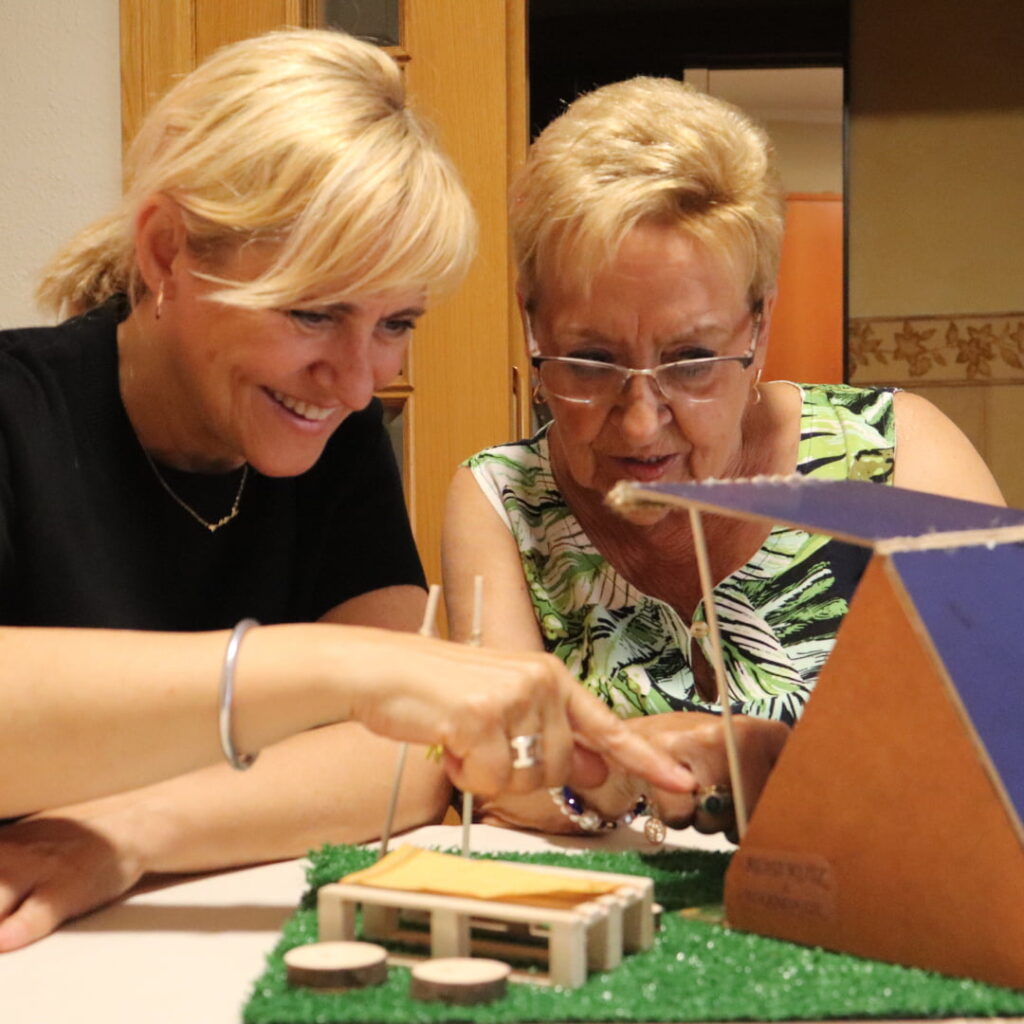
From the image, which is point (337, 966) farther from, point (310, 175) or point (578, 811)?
point (310, 175)

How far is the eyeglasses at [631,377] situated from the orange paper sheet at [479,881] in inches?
23.3

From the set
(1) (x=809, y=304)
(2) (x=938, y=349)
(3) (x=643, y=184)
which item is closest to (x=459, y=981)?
(3) (x=643, y=184)

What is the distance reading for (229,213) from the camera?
1190 mm

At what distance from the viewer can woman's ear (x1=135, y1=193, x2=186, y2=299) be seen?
49.5 inches

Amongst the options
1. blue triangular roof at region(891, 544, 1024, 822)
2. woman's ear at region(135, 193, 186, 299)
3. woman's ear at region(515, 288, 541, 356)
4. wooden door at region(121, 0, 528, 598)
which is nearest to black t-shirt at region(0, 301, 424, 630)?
woman's ear at region(135, 193, 186, 299)

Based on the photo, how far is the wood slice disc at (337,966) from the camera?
0.80m

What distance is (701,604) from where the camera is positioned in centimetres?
149

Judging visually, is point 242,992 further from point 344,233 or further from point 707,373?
point 707,373

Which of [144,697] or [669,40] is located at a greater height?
[669,40]

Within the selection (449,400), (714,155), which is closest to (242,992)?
(714,155)

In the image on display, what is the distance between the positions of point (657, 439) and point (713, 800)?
422mm

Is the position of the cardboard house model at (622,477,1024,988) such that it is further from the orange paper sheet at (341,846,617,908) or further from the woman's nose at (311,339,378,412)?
the woman's nose at (311,339,378,412)

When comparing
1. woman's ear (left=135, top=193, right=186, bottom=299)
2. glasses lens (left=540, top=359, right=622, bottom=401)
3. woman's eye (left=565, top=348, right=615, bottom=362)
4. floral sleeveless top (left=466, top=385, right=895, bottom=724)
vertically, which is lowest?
floral sleeveless top (left=466, top=385, right=895, bottom=724)

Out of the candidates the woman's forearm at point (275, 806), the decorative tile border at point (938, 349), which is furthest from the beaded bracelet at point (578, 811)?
the decorative tile border at point (938, 349)
